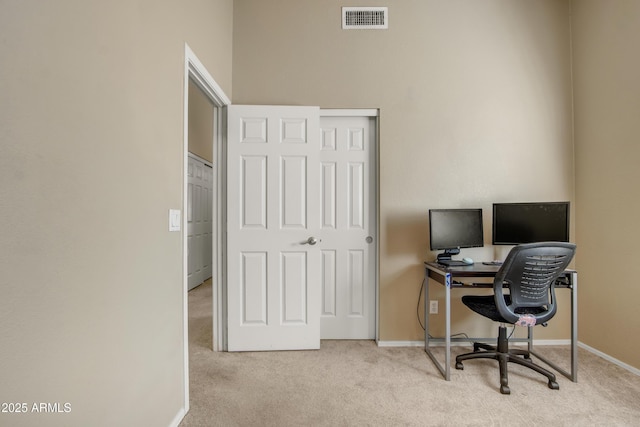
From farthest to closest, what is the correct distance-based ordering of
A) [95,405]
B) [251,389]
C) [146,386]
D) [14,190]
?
[251,389]
[146,386]
[95,405]
[14,190]

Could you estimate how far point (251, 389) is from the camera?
1.97 meters

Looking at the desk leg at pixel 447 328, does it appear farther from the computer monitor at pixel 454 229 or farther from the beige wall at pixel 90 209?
the beige wall at pixel 90 209

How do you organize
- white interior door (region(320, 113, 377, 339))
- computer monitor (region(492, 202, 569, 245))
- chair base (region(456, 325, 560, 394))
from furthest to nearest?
white interior door (region(320, 113, 377, 339)), computer monitor (region(492, 202, 569, 245)), chair base (region(456, 325, 560, 394))

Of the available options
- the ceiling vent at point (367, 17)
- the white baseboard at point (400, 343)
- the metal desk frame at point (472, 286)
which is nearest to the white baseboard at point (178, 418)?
the white baseboard at point (400, 343)

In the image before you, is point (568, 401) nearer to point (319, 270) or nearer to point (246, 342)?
point (319, 270)

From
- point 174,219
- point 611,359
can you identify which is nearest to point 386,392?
point 174,219

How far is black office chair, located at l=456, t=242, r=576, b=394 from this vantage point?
6.16 feet

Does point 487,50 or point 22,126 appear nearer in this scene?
point 22,126

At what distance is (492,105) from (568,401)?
238 centimetres

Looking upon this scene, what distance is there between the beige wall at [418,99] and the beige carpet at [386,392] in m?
0.55

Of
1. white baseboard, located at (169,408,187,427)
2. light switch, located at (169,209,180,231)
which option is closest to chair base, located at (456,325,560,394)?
Result: white baseboard, located at (169,408,187,427)

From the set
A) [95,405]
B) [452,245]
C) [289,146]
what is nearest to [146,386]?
[95,405]

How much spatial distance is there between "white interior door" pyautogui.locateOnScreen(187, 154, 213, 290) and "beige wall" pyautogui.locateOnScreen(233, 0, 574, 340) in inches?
102

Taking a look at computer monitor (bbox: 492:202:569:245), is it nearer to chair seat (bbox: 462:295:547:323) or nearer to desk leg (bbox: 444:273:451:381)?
chair seat (bbox: 462:295:547:323)
